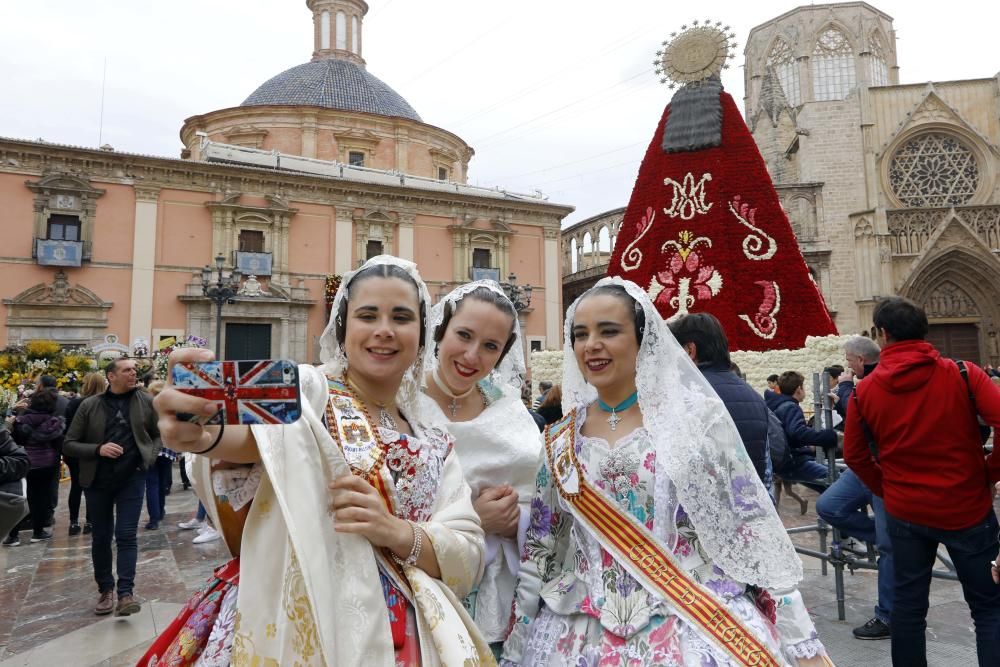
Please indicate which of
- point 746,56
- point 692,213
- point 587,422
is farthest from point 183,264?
point 746,56

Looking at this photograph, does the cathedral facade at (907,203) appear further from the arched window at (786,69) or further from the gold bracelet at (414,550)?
the gold bracelet at (414,550)

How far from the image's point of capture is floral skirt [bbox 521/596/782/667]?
4.83 feet

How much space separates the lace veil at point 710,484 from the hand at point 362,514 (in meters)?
0.75

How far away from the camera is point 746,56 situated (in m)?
29.1

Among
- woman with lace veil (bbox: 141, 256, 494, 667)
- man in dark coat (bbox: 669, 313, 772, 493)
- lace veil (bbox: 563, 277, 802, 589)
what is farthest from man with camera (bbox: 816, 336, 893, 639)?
woman with lace veil (bbox: 141, 256, 494, 667)

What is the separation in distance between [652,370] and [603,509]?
1.41 ft

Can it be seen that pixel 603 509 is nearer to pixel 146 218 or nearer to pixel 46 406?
pixel 46 406

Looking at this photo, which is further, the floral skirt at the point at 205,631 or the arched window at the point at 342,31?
the arched window at the point at 342,31

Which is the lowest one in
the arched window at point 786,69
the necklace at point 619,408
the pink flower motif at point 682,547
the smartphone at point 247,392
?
the pink flower motif at point 682,547

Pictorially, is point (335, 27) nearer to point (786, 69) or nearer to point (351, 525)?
point (786, 69)

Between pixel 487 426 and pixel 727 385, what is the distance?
51.0 inches

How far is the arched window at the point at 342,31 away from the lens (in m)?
26.9

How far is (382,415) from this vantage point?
5.09ft

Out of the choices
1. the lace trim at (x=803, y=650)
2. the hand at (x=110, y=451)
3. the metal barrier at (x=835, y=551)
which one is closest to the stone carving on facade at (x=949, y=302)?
the metal barrier at (x=835, y=551)
